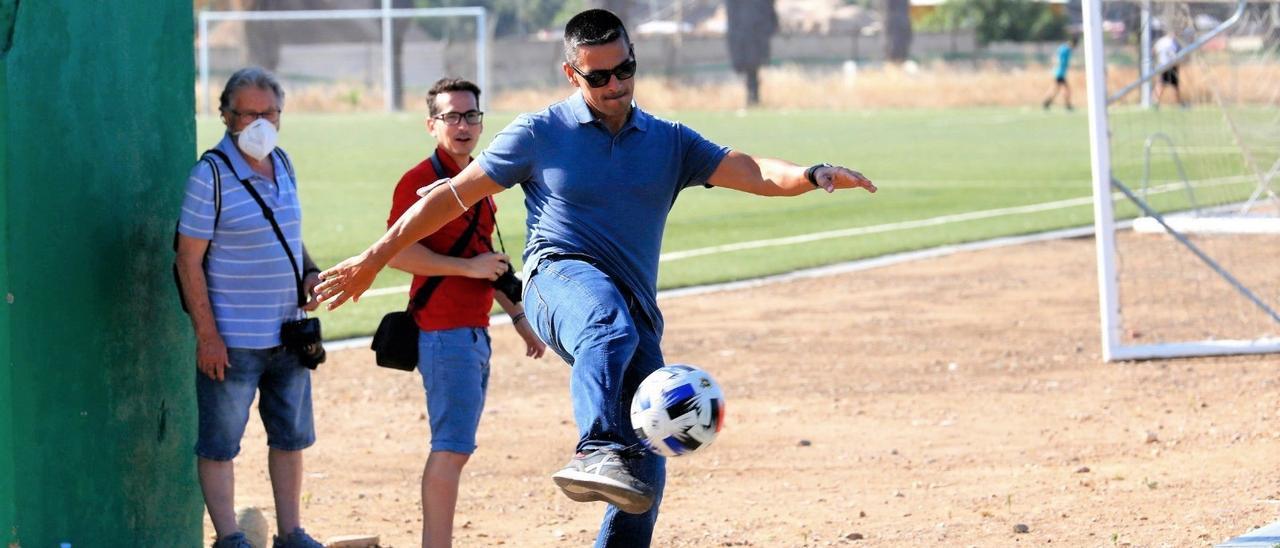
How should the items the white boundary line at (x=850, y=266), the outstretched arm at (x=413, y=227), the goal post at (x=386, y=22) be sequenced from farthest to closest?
the goal post at (x=386, y=22) → the white boundary line at (x=850, y=266) → the outstretched arm at (x=413, y=227)

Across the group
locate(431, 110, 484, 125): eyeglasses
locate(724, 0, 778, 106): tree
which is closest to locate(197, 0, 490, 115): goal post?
locate(724, 0, 778, 106): tree

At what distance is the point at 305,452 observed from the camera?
336 inches

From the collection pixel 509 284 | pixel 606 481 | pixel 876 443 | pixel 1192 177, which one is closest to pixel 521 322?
pixel 509 284

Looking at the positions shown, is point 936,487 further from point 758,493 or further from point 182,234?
point 182,234

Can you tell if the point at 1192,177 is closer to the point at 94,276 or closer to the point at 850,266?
the point at 850,266

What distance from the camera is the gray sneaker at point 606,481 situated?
4746 millimetres

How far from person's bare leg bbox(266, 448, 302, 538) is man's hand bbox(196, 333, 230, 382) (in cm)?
55

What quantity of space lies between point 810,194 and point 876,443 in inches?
539

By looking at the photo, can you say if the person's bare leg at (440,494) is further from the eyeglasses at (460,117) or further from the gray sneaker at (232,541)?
the eyeglasses at (460,117)

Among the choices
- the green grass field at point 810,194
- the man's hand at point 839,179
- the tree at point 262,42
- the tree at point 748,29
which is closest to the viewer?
the man's hand at point 839,179

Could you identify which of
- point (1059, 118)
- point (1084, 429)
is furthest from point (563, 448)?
point (1059, 118)

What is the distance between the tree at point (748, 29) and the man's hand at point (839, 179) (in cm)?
5739

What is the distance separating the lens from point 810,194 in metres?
22.2

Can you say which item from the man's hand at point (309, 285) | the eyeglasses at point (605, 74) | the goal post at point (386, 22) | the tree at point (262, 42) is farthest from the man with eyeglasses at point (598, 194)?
the tree at point (262, 42)
